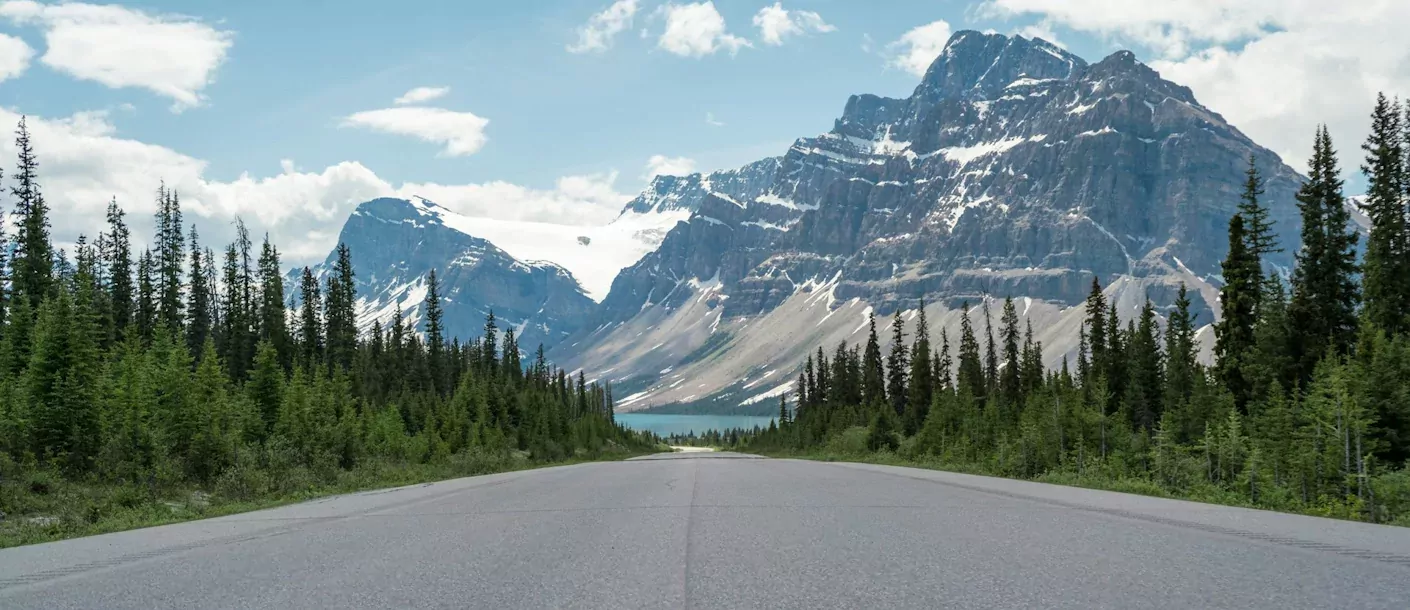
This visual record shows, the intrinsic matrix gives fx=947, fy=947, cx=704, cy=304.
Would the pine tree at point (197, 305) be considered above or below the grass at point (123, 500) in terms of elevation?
above

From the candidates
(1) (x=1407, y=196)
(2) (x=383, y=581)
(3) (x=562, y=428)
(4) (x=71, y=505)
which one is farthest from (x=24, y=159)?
(1) (x=1407, y=196)

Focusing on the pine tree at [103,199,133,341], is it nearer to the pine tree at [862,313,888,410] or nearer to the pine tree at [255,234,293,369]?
the pine tree at [255,234,293,369]

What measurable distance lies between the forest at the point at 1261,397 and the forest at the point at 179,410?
22627 mm

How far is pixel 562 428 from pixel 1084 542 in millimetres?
82014

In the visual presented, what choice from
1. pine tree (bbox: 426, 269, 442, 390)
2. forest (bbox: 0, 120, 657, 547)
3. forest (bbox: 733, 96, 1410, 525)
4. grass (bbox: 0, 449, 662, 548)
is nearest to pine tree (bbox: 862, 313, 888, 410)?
forest (bbox: 733, 96, 1410, 525)

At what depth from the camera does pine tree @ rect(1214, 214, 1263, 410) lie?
45.9m

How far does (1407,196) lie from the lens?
46.6 metres

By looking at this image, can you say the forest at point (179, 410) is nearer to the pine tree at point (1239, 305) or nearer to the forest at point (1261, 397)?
the forest at point (1261, 397)

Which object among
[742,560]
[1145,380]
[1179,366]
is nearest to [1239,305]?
[1179,366]

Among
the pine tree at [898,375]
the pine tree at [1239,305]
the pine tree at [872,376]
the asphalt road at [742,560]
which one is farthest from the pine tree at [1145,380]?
the asphalt road at [742,560]

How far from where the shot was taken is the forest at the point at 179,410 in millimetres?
22359

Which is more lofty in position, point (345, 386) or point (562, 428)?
point (345, 386)

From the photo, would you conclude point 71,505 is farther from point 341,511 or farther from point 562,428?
point 562,428

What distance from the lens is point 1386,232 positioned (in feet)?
149
